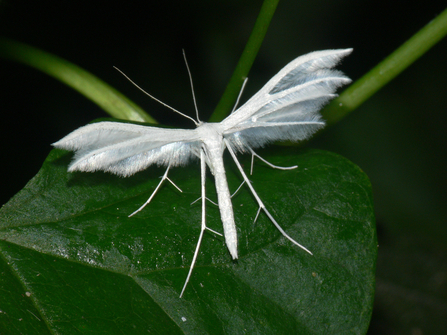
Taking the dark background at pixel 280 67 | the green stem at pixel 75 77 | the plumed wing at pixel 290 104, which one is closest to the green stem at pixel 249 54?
the plumed wing at pixel 290 104

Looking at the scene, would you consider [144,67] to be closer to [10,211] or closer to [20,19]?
[20,19]

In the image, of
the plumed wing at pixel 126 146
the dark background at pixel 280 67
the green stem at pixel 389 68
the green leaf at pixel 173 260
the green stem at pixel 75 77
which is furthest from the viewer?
the dark background at pixel 280 67

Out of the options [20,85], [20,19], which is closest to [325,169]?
[20,85]

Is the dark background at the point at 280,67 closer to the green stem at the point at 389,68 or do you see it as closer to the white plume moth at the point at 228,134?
the white plume moth at the point at 228,134

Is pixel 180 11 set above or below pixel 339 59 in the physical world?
above

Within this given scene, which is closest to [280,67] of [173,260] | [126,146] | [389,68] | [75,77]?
[389,68]

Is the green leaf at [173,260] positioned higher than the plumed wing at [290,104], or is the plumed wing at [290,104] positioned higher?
the plumed wing at [290,104]
